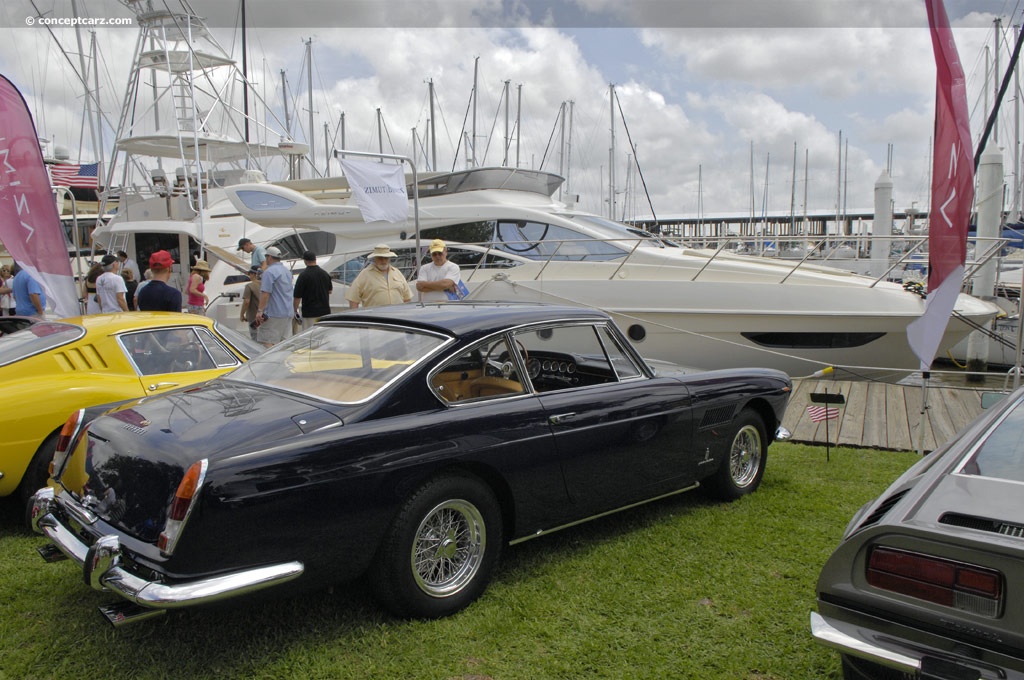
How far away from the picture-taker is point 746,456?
4.86m

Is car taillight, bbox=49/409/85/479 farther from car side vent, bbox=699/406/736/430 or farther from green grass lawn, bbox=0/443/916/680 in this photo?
car side vent, bbox=699/406/736/430

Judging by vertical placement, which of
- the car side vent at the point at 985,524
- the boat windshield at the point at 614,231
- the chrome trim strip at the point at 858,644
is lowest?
the chrome trim strip at the point at 858,644

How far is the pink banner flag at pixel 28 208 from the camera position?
6.23 metres

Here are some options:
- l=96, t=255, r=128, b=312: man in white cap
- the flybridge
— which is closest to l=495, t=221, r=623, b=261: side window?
the flybridge

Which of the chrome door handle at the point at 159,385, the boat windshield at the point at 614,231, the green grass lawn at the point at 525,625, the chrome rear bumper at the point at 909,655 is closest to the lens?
the chrome rear bumper at the point at 909,655

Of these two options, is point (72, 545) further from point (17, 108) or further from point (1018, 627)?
point (17, 108)

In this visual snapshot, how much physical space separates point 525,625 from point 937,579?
1.65 m

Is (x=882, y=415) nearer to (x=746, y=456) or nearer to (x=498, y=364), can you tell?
(x=746, y=456)

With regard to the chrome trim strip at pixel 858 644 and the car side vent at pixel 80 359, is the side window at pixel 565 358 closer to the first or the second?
the chrome trim strip at pixel 858 644

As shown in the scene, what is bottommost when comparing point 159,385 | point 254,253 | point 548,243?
point 159,385

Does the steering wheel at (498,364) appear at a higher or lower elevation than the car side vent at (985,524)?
higher

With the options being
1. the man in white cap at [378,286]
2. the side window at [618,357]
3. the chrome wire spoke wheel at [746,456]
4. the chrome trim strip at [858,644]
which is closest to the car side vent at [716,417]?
the chrome wire spoke wheel at [746,456]

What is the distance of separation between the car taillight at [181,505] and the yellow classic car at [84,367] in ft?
6.98

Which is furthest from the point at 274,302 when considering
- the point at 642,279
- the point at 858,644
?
the point at 858,644
